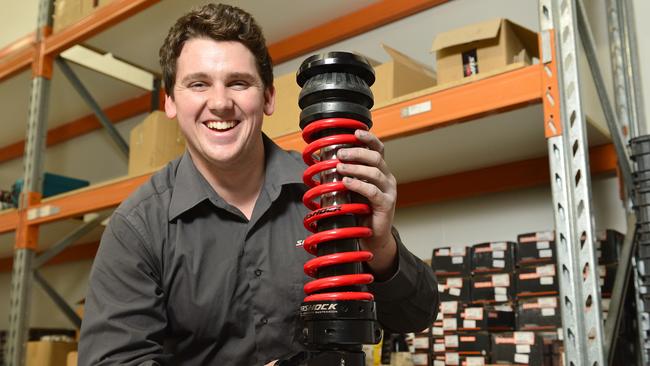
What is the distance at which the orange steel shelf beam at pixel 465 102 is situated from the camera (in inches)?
62.5

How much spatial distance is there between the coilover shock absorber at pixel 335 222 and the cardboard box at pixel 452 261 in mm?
1276

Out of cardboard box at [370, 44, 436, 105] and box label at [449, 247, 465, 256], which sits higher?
cardboard box at [370, 44, 436, 105]

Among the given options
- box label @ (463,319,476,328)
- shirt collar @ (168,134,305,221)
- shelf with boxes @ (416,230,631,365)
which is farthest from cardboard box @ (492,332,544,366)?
shirt collar @ (168,134,305,221)

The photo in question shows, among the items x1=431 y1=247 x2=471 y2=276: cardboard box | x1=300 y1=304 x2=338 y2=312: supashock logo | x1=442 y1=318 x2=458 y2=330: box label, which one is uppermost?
x1=431 y1=247 x2=471 y2=276: cardboard box

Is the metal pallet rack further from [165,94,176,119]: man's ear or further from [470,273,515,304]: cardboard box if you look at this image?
[165,94,176,119]: man's ear

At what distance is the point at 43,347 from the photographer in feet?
9.42

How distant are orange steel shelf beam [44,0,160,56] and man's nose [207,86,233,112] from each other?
166cm

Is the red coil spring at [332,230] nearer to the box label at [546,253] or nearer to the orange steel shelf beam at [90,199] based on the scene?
the box label at [546,253]

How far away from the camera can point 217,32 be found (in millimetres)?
1150

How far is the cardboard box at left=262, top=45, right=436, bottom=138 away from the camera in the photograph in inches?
76.4

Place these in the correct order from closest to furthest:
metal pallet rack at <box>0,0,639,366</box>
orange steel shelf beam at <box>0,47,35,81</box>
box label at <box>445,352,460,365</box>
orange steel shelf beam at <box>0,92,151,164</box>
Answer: metal pallet rack at <box>0,0,639,366</box>
box label at <box>445,352,460,365</box>
orange steel shelf beam at <box>0,47,35,81</box>
orange steel shelf beam at <box>0,92,151,164</box>

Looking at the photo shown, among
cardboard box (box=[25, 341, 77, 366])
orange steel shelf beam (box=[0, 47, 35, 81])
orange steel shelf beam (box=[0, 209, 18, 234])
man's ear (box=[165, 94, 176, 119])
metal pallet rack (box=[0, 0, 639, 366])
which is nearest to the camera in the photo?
man's ear (box=[165, 94, 176, 119])

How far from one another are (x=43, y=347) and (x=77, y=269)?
1.26 m

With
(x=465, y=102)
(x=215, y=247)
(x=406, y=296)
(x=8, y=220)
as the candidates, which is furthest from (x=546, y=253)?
(x=8, y=220)
